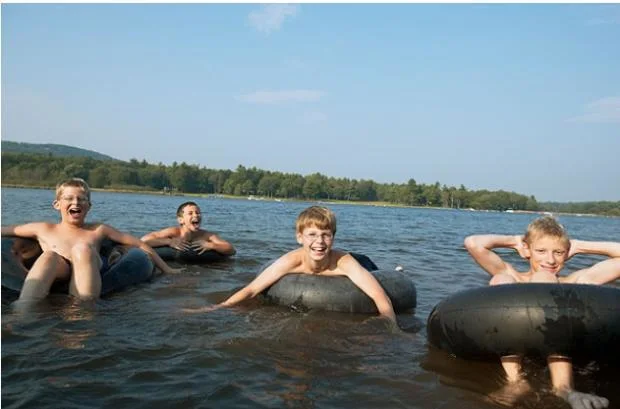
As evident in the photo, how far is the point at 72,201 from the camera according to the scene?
6211mm

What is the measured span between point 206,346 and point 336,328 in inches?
57.0

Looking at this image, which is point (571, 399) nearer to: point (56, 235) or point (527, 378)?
point (527, 378)

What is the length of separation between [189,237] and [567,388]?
7.67 m

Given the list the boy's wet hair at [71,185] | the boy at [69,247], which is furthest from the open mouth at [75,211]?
the boy's wet hair at [71,185]

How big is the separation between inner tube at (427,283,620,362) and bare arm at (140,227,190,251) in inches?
264

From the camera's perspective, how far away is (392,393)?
11.8 feet

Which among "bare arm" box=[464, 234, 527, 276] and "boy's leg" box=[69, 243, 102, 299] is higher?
"bare arm" box=[464, 234, 527, 276]

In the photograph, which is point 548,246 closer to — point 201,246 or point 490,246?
point 490,246

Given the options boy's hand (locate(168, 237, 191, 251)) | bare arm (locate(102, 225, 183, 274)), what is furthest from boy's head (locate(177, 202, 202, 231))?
bare arm (locate(102, 225, 183, 274))

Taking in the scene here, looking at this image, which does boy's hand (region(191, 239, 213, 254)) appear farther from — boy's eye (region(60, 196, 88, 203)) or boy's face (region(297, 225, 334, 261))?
boy's face (region(297, 225, 334, 261))

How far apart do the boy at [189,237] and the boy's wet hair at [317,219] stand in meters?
4.54

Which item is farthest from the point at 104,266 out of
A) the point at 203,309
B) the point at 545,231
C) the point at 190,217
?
the point at 545,231

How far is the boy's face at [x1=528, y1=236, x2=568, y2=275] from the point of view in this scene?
14.9 feet

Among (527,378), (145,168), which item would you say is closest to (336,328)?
(527,378)
